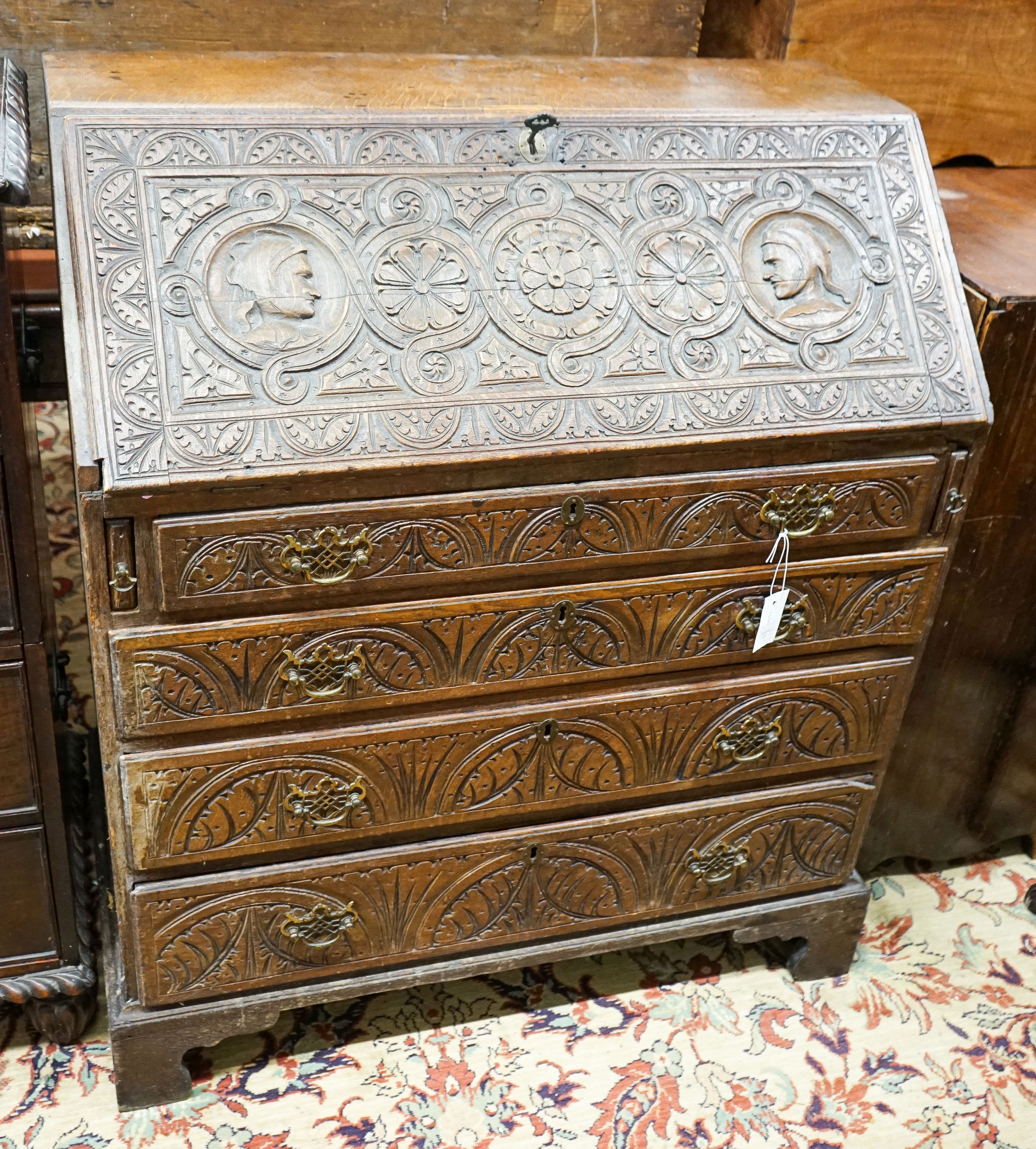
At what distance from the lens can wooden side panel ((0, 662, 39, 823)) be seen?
1.59m

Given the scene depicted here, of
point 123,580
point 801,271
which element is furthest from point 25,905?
point 801,271

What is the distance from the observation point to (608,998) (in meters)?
2.04

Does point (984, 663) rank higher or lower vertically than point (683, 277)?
lower

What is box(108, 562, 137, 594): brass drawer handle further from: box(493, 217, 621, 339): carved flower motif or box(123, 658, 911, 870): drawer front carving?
box(493, 217, 621, 339): carved flower motif

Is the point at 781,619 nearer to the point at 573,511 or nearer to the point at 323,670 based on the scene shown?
the point at 573,511

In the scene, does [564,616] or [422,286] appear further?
[564,616]

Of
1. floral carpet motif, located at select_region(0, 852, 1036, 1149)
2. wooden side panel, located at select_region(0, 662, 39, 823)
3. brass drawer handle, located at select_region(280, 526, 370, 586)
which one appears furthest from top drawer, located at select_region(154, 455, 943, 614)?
floral carpet motif, located at select_region(0, 852, 1036, 1149)

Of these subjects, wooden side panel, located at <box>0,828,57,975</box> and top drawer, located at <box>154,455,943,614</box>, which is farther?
wooden side panel, located at <box>0,828,57,975</box>

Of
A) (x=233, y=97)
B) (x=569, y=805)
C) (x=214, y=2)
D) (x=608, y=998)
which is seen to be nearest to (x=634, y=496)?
(x=569, y=805)

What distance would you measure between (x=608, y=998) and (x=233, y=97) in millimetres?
1526

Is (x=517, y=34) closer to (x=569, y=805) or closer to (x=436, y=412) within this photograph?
(x=436, y=412)

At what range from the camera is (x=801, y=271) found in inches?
62.9

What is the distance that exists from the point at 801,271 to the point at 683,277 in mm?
170

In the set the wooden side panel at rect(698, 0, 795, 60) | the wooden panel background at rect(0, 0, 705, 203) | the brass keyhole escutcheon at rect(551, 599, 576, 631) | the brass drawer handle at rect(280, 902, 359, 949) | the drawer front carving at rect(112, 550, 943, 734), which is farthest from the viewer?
the wooden side panel at rect(698, 0, 795, 60)
